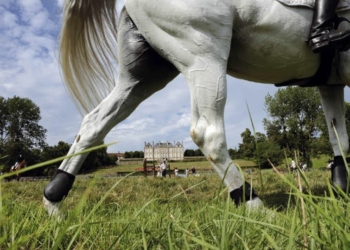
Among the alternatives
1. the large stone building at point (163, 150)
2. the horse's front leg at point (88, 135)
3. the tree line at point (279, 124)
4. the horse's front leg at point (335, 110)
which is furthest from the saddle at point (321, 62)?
the large stone building at point (163, 150)

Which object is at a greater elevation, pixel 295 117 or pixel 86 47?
pixel 295 117

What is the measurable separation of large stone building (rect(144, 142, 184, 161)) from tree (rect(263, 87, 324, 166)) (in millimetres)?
48919

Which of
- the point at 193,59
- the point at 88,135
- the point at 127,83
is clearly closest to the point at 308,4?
the point at 193,59

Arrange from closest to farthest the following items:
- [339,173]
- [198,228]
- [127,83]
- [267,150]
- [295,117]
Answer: [198,228], [267,150], [127,83], [339,173], [295,117]

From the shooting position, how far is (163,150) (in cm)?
8631

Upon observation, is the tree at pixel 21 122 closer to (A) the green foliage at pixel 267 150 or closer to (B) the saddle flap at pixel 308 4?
(A) the green foliage at pixel 267 150

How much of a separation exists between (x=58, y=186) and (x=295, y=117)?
33.4 metres

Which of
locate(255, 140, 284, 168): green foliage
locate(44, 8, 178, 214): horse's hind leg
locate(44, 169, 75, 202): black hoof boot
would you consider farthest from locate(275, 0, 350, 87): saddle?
locate(44, 169, 75, 202): black hoof boot

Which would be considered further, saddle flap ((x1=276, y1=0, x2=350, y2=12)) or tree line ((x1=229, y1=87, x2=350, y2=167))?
tree line ((x1=229, y1=87, x2=350, y2=167))

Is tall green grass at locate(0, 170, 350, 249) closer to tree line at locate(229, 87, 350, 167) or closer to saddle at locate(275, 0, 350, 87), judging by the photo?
saddle at locate(275, 0, 350, 87)

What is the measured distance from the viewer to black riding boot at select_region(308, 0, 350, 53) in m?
1.95

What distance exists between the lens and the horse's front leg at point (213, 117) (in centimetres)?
181

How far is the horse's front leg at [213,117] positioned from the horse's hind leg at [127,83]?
495 millimetres

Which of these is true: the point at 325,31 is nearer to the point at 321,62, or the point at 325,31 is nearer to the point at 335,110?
the point at 321,62
